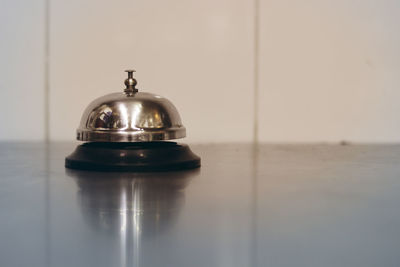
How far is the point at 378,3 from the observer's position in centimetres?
156

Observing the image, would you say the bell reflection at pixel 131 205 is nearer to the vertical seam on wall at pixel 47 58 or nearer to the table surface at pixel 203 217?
the table surface at pixel 203 217

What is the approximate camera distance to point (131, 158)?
0.82 m

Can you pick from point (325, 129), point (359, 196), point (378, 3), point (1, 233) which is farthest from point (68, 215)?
point (378, 3)

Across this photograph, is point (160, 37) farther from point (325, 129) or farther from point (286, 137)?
point (325, 129)

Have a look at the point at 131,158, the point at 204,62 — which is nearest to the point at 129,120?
the point at 131,158

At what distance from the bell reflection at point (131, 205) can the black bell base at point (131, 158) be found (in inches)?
1.0

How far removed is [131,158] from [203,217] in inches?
15.1

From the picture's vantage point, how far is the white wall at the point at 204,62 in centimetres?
151

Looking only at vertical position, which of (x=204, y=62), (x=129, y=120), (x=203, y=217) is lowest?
(x=203, y=217)

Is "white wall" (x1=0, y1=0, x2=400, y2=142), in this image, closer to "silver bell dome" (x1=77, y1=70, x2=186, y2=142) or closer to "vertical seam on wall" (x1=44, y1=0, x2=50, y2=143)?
"vertical seam on wall" (x1=44, y1=0, x2=50, y2=143)

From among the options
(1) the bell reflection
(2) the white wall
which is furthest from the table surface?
(2) the white wall

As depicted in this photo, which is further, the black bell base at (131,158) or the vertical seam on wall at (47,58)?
the vertical seam on wall at (47,58)

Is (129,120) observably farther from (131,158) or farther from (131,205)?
(131,205)

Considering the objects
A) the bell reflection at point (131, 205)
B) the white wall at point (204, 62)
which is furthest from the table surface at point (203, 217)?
the white wall at point (204, 62)
